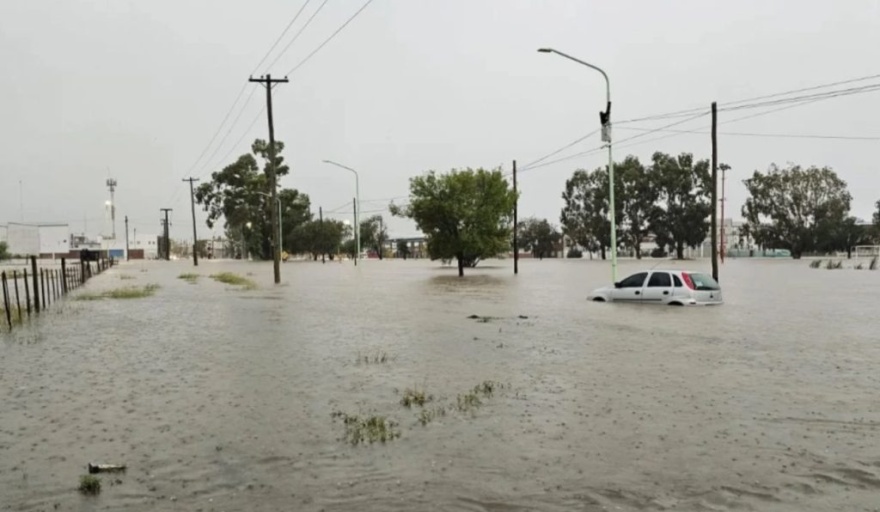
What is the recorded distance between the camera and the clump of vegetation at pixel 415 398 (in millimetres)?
9133

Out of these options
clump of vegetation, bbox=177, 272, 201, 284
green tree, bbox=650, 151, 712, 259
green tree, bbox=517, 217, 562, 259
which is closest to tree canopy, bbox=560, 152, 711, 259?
green tree, bbox=650, 151, 712, 259

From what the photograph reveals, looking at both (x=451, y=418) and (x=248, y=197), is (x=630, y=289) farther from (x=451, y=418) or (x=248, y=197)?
(x=248, y=197)

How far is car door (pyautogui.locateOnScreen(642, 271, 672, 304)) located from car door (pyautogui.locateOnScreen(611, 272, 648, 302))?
0.26m

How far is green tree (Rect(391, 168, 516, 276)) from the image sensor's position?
62.5 metres

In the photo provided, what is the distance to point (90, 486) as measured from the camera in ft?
19.2

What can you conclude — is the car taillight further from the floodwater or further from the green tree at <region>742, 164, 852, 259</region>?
the green tree at <region>742, 164, 852, 259</region>

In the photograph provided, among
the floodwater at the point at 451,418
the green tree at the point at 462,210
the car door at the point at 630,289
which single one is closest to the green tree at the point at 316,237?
the green tree at the point at 462,210

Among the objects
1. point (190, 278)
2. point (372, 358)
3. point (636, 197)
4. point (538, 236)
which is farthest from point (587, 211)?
point (372, 358)

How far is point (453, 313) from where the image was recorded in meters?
22.8

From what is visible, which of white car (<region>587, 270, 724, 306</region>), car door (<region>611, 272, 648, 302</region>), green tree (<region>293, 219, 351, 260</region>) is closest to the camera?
white car (<region>587, 270, 724, 306</region>)

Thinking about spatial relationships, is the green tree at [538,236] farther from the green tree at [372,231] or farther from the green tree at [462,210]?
the green tree at [462,210]

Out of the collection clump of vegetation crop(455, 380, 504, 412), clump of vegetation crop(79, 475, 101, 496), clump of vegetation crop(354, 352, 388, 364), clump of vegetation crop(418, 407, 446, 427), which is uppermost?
clump of vegetation crop(79, 475, 101, 496)

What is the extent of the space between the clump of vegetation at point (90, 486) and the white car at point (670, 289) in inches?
849

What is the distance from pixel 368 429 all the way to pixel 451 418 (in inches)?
40.4
